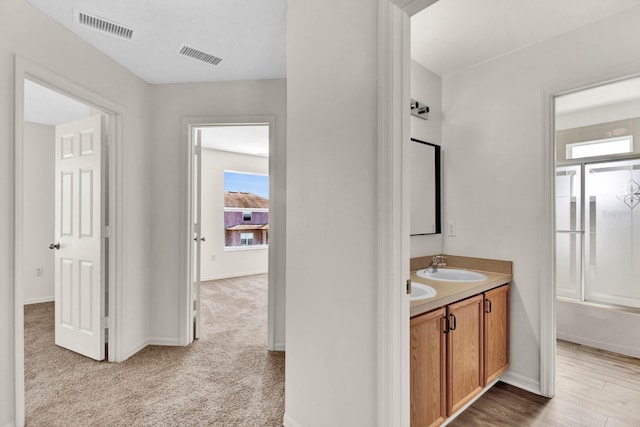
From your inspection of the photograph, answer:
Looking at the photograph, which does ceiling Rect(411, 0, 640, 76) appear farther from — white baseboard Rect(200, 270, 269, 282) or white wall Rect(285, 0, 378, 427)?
white baseboard Rect(200, 270, 269, 282)

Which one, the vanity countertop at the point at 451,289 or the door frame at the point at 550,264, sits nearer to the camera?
the vanity countertop at the point at 451,289

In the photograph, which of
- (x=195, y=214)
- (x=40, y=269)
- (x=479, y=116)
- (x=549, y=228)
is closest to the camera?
(x=549, y=228)

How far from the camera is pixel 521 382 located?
2326 millimetres

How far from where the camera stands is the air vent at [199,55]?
7.93ft

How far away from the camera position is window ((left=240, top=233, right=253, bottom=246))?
21.3 feet

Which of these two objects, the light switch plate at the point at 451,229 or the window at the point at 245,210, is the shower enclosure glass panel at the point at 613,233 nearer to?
the light switch plate at the point at 451,229

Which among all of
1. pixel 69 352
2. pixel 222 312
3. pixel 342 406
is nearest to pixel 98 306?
pixel 69 352

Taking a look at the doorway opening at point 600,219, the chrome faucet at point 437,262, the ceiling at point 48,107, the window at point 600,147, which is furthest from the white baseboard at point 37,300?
the window at point 600,147

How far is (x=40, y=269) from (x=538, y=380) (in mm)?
5978

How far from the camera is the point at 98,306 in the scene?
8.66 ft

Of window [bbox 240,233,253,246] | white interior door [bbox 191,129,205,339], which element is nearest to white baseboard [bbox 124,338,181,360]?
white interior door [bbox 191,129,205,339]

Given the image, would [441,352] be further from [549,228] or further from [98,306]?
[98,306]

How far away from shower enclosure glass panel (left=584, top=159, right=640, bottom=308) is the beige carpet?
3252 millimetres

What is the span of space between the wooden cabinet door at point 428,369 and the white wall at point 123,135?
220 cm
